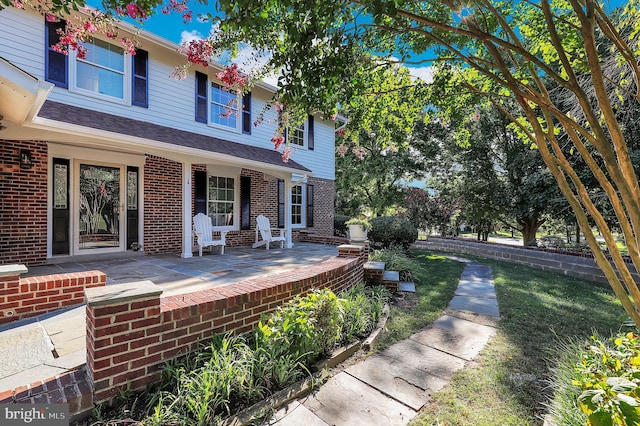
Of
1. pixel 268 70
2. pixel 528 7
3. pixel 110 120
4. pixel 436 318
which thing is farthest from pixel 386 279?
pixel 110 120

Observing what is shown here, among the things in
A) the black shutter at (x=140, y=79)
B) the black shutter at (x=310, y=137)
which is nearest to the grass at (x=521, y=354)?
the black shutter at (x=310, y=137)

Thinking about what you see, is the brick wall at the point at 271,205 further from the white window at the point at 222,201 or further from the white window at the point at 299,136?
the white window at the point at 299,136

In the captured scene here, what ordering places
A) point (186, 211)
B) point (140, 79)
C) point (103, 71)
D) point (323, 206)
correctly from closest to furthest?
point (103, 71), point (186, 211), point (140, 79), point (323, 206)

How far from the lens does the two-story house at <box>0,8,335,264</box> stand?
539 cm

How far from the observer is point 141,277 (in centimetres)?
488

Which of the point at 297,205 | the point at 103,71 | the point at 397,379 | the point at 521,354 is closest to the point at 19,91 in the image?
the point at 103,71

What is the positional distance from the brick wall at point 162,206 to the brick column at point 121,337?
5.62 meters

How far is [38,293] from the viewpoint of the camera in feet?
10.8

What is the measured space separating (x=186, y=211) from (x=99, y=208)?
190cm

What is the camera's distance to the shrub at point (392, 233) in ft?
31.8

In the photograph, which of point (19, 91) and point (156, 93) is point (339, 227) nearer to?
point (156, 93)

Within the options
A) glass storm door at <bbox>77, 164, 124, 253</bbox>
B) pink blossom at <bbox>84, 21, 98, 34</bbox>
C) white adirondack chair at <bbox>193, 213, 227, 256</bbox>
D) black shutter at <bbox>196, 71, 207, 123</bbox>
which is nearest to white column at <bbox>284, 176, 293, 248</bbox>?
white adirondack chair at <bbox>193, 213, 227, 256</bbox>

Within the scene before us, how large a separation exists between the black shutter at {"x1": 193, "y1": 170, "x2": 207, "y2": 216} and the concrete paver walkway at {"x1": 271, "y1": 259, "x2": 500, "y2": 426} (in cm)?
646

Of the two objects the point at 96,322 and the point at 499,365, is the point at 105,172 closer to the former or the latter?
the point at 96,322
